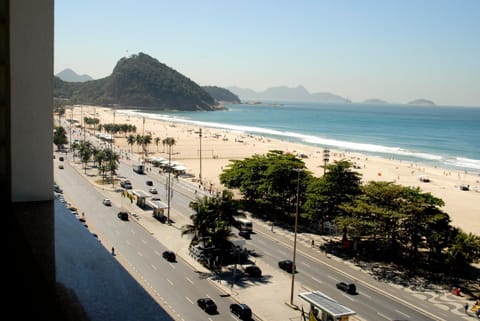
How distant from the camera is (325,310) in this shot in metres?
17.0

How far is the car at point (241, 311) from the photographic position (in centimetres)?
1758

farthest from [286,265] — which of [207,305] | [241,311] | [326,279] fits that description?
[207,305]

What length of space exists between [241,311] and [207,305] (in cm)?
139

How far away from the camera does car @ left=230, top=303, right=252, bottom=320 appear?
1758cm

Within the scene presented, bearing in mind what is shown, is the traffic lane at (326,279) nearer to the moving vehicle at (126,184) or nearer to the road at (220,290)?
the road at (220,290)

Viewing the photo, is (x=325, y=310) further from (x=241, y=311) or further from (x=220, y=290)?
(x=220, y=290)

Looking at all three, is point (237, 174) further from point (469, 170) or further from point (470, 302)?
point (469, 170)

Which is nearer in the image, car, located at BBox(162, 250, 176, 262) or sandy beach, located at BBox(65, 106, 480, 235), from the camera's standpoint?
car, located at BBox(162, 250, 176, 262)

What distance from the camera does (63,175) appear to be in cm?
4616

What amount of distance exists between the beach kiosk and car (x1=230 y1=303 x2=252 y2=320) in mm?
2224

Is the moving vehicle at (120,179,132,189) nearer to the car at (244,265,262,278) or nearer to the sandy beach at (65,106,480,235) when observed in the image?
the sandy beach at (65,106,480,235)

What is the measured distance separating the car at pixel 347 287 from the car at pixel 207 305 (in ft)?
20.7

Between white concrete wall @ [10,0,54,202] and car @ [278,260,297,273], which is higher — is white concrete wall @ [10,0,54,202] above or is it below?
above

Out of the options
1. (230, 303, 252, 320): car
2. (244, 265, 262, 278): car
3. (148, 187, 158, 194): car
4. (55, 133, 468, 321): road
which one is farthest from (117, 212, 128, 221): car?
(230, 303, 252, 320): car
